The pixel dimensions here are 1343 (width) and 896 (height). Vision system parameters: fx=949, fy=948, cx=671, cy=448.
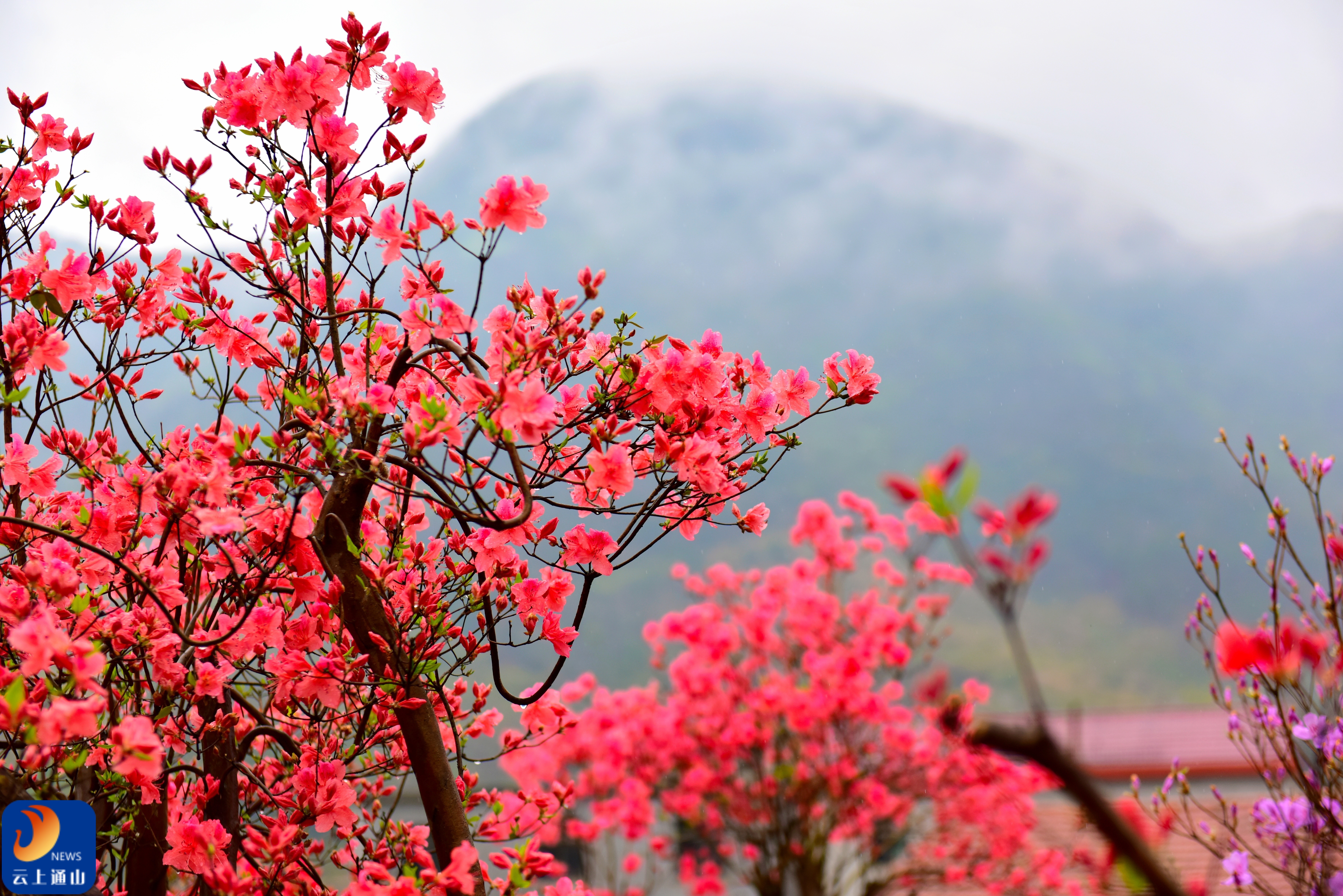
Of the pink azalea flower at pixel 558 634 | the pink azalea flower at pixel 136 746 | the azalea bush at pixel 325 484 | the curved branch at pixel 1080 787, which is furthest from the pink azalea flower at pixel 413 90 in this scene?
the curved branch at pixel 1080 787

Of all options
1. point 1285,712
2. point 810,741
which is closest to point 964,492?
point 1285,712

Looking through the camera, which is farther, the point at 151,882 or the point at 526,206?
the point at 151,882

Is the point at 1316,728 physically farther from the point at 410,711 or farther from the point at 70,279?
the point at 70,279

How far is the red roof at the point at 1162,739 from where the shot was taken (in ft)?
12.1

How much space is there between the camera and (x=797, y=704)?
12.8ft

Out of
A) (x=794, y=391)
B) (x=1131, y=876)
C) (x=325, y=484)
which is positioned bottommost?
(x=1131, y=876)

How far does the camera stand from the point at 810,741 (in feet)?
13.0

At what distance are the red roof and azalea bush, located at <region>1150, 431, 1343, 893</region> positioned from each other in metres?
0.62

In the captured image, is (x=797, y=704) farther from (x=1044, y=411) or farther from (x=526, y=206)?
(x=1044, y=411)

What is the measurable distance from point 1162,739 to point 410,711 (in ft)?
19.2

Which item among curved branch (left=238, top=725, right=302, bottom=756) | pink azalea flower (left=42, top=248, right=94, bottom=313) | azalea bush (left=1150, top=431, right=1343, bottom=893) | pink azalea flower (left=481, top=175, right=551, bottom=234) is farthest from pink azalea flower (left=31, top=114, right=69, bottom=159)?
azalea bush (left=1150, top=431, right=1343, bottom=893)

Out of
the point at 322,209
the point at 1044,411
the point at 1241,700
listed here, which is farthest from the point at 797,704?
the point at 1044,411

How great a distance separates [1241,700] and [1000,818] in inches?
125

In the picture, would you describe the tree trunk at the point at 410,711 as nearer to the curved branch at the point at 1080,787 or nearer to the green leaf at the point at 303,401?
the green leaf at the point at 303,401
